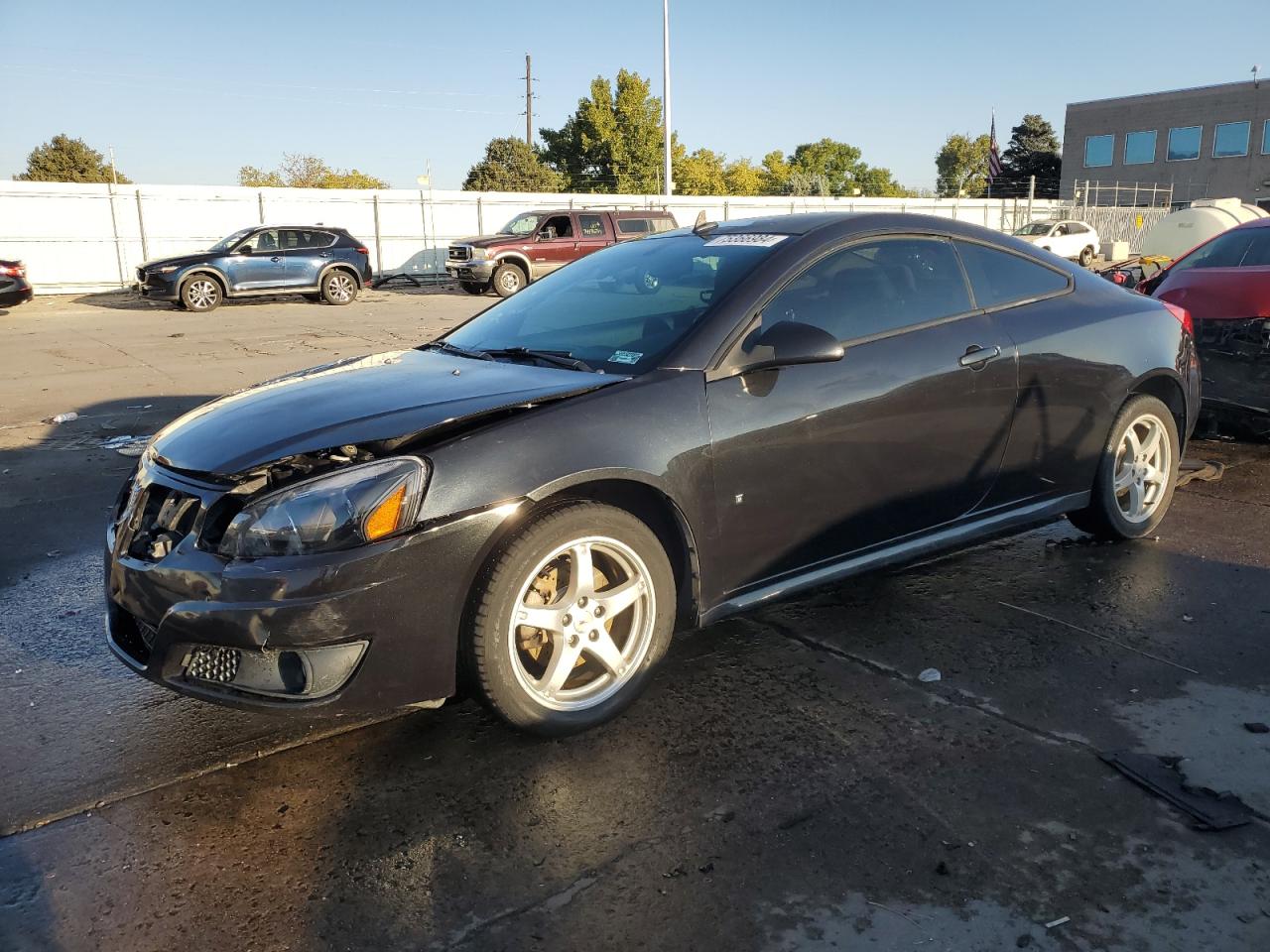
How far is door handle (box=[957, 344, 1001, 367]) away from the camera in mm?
3992

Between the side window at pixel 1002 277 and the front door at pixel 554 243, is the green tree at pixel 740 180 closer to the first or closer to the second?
the front door at pixel 554 243

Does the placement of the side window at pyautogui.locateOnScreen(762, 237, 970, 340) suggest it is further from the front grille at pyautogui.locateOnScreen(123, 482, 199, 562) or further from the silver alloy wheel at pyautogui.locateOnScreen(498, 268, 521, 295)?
the silver alloy wheel at pyautogui.locateOnScreen(498, 268, 521, 295)

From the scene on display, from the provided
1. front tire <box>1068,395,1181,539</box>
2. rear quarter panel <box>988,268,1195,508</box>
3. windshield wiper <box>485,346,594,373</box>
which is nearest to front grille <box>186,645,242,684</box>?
windshield wiper <box>485,346,594,373</box>

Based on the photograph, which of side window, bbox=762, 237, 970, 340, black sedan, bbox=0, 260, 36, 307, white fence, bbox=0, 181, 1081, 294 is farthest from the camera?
white fence, bbox=0, 181, 1081, 294

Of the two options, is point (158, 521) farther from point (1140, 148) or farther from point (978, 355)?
point (1140, 148)

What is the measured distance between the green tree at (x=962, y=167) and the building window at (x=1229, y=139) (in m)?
39.5

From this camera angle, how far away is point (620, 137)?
5338cm

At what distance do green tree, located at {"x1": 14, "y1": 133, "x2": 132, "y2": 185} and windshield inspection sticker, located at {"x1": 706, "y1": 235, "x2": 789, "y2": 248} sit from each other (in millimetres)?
59397

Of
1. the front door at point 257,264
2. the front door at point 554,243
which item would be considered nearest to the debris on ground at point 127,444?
the front door at point 257,264

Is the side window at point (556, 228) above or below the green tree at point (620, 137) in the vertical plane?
below

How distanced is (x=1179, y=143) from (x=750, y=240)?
6417 cm

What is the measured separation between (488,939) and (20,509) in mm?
4941

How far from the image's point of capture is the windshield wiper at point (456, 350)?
12.7ft

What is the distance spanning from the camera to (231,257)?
66.7 ft
